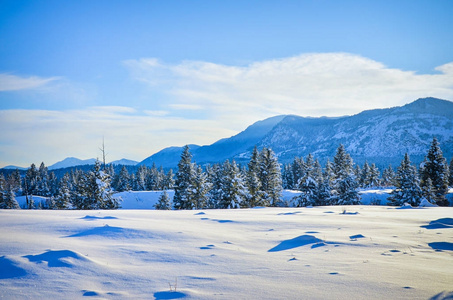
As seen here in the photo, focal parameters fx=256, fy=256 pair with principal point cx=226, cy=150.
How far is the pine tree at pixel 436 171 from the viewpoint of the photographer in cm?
3569

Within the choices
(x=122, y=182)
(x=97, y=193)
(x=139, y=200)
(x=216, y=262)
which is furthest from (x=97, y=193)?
(x=122, y=182)

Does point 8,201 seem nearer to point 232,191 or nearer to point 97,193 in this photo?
point 97,193

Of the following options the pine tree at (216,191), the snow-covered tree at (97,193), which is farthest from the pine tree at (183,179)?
the snow-covered tree at (97,193)

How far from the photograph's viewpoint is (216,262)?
439 centimetres

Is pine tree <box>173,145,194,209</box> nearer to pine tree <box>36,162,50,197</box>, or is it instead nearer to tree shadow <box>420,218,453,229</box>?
tree shadow <box>420,218,453,229</box>

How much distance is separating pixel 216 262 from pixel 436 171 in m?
43.5

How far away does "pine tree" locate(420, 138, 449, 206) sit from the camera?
3569cm

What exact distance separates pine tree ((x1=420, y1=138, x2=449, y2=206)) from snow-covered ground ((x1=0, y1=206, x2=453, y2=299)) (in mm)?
37517

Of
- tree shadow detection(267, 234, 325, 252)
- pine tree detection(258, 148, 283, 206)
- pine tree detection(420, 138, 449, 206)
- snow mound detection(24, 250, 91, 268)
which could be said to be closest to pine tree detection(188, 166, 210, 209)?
pine tree detection(258, 148, 283, 206)

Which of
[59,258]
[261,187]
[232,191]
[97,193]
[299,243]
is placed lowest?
[261,187]

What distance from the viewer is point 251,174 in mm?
37312

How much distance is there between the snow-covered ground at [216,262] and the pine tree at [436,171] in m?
37.5

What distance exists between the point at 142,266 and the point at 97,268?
2.17 ft

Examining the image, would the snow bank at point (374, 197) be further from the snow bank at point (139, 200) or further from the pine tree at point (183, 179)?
the snow bank at point (139, 200)
